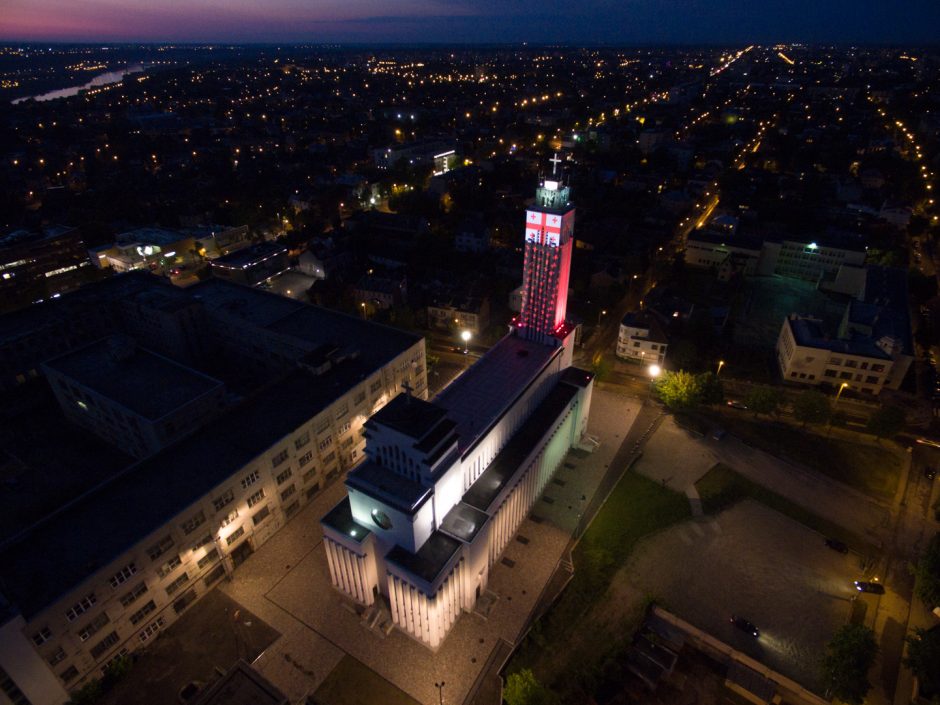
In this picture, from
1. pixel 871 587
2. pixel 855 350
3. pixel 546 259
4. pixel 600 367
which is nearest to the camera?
pixel 871 587

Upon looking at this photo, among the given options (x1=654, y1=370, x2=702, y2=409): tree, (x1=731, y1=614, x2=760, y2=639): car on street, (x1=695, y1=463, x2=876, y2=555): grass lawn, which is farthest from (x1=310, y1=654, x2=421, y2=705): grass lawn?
(x1=654, y1=370, x2=702, y2=409): tree

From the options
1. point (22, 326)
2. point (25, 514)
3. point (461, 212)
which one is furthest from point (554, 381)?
point (461, 212)

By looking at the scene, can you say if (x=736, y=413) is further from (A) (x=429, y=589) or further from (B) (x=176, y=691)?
(B) (x=176, y=691)

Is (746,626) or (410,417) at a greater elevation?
(410,417)

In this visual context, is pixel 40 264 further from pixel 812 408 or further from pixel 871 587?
pixel 871 587

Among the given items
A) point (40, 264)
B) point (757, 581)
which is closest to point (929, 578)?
point (757, 581)

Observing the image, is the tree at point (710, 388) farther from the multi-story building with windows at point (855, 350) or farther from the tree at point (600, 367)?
the multi-story building with windows at point (855, 350)

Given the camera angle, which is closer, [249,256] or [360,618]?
[360,618]
